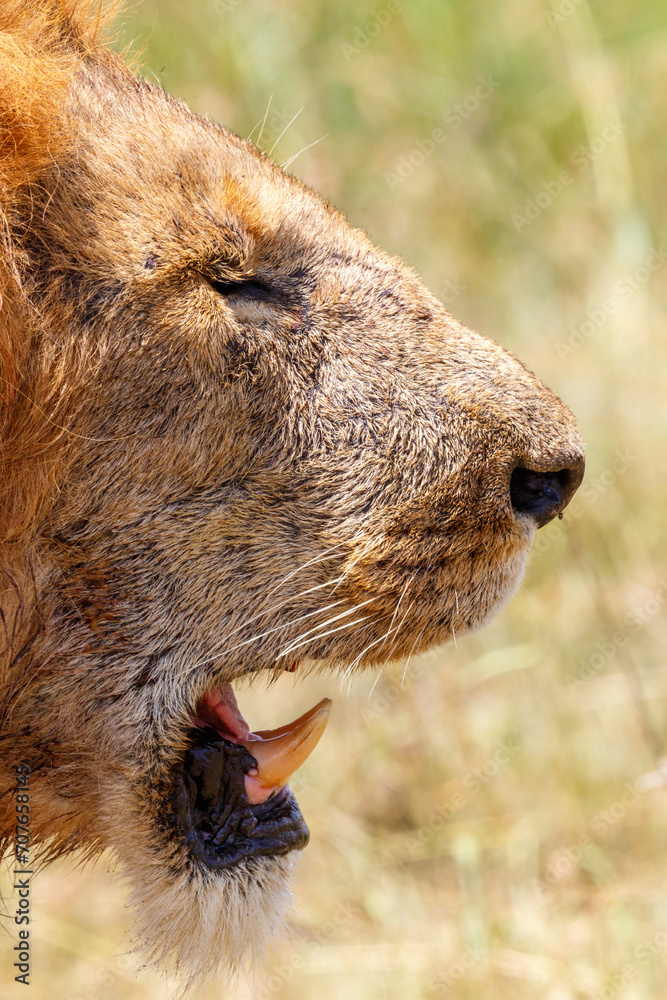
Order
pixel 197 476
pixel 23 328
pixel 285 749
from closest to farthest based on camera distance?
pixel 23 328 → pixel 197 476 → pixel 285 749

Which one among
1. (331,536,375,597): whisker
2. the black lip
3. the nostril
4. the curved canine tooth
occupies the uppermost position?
the nostril

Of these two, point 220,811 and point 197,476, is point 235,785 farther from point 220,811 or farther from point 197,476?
point 197,476

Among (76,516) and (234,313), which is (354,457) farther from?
(76,516)

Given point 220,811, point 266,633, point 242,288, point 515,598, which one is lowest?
point 220,811

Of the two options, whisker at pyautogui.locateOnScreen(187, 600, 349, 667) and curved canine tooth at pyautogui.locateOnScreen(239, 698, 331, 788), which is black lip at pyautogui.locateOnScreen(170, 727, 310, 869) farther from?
whisker at pyautogui.locateOnScreen(187, 600, 349, 667)

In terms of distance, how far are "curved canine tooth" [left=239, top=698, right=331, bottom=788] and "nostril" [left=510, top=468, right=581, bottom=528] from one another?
0.54m

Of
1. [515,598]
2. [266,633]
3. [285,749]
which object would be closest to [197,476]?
[266,633]

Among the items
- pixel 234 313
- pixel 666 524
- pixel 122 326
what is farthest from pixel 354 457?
pixel 666 524

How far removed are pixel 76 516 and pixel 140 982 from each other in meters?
1.89

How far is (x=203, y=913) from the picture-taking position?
2084 millimetres

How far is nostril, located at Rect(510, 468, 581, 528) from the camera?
2195 millimetres

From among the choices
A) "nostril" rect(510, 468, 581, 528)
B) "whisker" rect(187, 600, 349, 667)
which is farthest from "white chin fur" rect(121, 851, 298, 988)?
"nostril" rect(510, 468, 581, 528)

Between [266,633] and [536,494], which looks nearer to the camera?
[266,633]

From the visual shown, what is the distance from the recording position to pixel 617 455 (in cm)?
475
